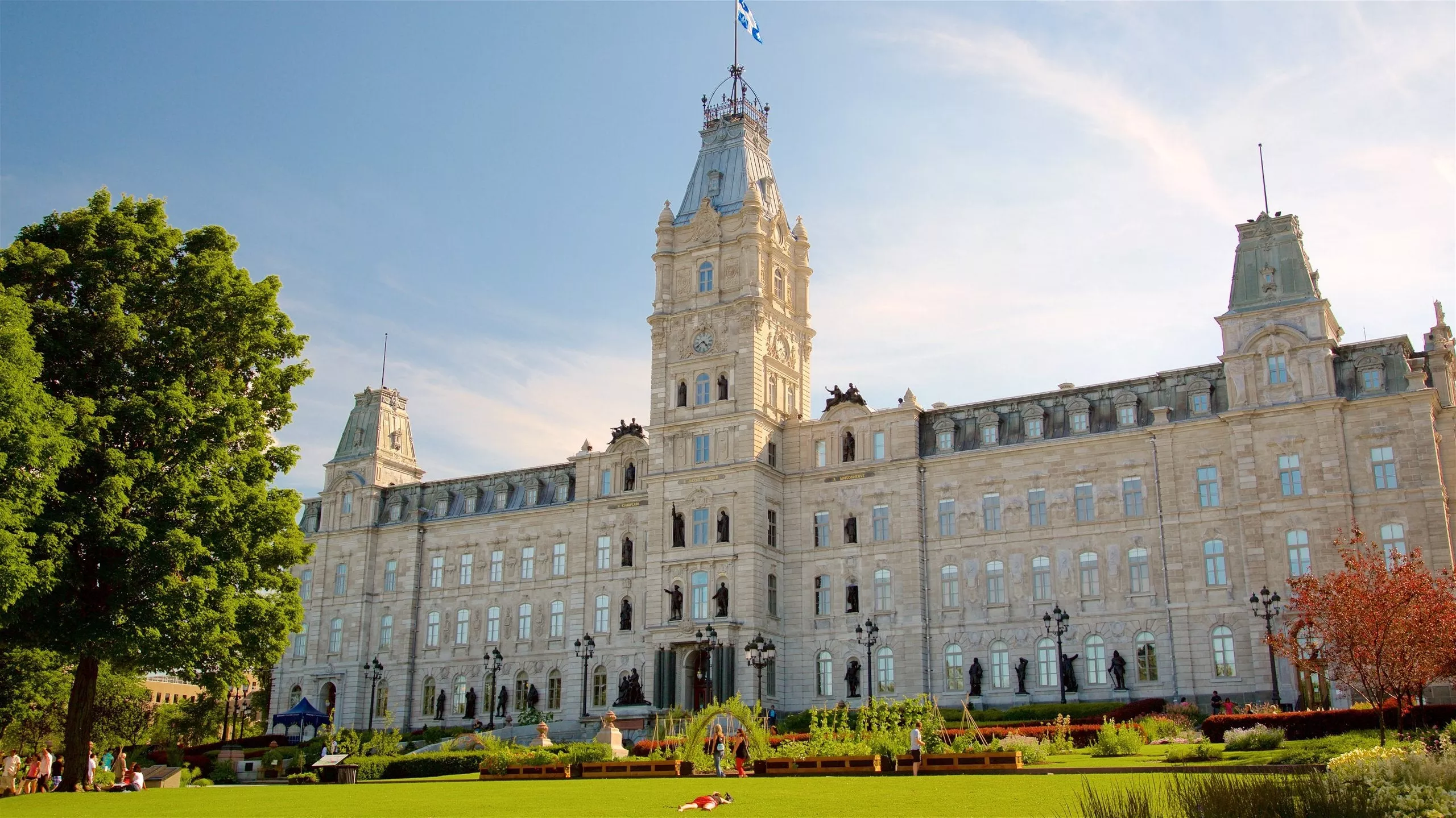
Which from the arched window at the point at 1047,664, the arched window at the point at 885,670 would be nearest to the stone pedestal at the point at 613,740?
the arched window at the point at 885,670

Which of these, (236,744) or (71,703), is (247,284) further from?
(236,744)

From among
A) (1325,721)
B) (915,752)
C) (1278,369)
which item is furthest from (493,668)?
(1325,721)

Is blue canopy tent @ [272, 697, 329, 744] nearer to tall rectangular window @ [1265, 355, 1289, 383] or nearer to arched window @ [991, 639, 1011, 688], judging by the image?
arched window @ [991, 639, 1011, 688]

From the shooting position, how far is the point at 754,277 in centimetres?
6219

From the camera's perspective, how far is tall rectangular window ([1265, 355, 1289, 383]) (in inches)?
1994

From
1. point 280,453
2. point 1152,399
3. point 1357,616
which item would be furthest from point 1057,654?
point 280,453

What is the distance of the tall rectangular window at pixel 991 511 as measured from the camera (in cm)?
5634

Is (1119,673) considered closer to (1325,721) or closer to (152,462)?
(1325,721)

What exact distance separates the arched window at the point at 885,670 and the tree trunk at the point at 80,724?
33.7 m

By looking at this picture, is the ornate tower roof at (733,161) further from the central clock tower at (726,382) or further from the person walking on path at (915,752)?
the person walking on path at (915,752)

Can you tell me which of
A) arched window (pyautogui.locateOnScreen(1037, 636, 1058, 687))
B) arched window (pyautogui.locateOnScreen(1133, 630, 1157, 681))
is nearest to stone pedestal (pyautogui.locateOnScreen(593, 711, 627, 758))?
arched window (pyautogui.locateOnScreen(1037, 636, 1058, 687))

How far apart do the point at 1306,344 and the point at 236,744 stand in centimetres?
5360

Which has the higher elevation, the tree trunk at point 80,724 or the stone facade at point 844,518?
the stone facade at point 844,518

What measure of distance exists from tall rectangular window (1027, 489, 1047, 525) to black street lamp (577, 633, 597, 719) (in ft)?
67.5
